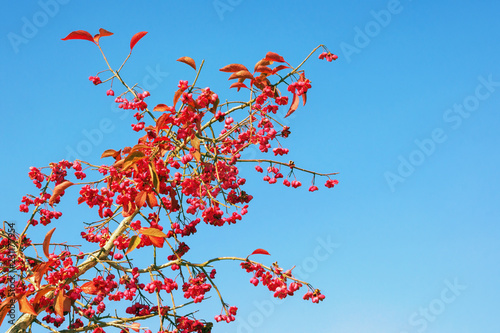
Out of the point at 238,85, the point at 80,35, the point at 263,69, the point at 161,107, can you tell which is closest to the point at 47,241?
the point at 161,107

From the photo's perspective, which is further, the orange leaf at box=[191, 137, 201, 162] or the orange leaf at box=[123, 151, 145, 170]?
the orange leaf at box=[191, 137, 201, 162]

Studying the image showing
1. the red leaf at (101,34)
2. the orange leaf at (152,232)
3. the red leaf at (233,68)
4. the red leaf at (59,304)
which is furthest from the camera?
the red leaf at (101,34)

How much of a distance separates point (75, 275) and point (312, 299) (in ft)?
5.46

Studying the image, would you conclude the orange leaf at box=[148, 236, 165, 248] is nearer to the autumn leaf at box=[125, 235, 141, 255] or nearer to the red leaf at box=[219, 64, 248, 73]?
the autumn leaf at box=[125, 235, 141, 255]

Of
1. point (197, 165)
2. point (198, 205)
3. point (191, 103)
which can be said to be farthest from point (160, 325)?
point (191, 103)

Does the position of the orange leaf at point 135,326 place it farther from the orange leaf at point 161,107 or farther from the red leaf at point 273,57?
the red leaf at point 273,57

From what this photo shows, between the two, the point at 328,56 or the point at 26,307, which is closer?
the point at 26,307

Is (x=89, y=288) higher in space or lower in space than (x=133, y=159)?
lower

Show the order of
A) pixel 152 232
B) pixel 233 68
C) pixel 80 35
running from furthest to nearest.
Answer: pixel 80 35 → pixel 233 68 → pixel 152 232

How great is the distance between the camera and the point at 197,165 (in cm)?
357

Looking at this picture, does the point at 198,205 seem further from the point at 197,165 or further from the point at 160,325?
the point at 160,325

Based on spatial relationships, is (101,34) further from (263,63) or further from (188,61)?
(263,63)

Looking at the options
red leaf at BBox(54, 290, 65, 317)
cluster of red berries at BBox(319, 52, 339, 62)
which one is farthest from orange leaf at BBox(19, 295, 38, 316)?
cluster of red berries at BBox(319, 52, 339, 62)

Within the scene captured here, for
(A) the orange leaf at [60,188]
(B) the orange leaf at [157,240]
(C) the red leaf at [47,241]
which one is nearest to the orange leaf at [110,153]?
(A) the orange leaf at [60,188]
